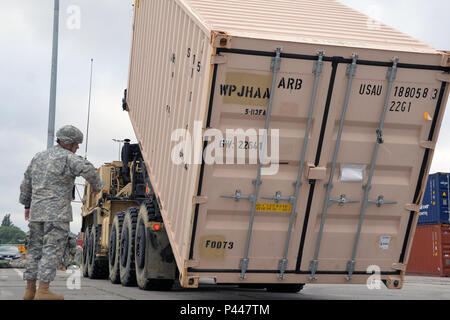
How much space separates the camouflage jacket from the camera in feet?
22.6

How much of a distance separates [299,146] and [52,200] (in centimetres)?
267

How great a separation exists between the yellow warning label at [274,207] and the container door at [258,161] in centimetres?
1

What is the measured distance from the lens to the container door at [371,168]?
22.5ft

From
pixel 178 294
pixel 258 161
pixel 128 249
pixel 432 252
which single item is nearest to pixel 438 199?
pixel 432 252

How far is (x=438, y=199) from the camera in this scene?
22875 millimetres

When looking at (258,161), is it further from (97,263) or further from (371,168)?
(97,263)

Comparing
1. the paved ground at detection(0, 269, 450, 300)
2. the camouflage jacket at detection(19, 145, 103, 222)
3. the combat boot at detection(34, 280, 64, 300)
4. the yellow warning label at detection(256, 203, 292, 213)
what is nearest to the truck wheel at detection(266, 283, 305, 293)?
the paved ground at detection(0, 269, 450, 300)

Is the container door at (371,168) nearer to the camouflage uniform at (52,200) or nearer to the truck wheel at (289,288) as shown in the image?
the camouflage uniform at (52,200)

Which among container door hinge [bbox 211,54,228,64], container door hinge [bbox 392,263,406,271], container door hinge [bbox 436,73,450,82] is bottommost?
container door hinge [bbox 392,263,406,271]

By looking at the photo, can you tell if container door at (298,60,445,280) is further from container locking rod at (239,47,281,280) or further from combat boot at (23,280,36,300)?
combat boot at (23,280,36,300)

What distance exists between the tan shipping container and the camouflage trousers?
1.30m

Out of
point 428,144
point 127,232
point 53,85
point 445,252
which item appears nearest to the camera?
point 428,144
